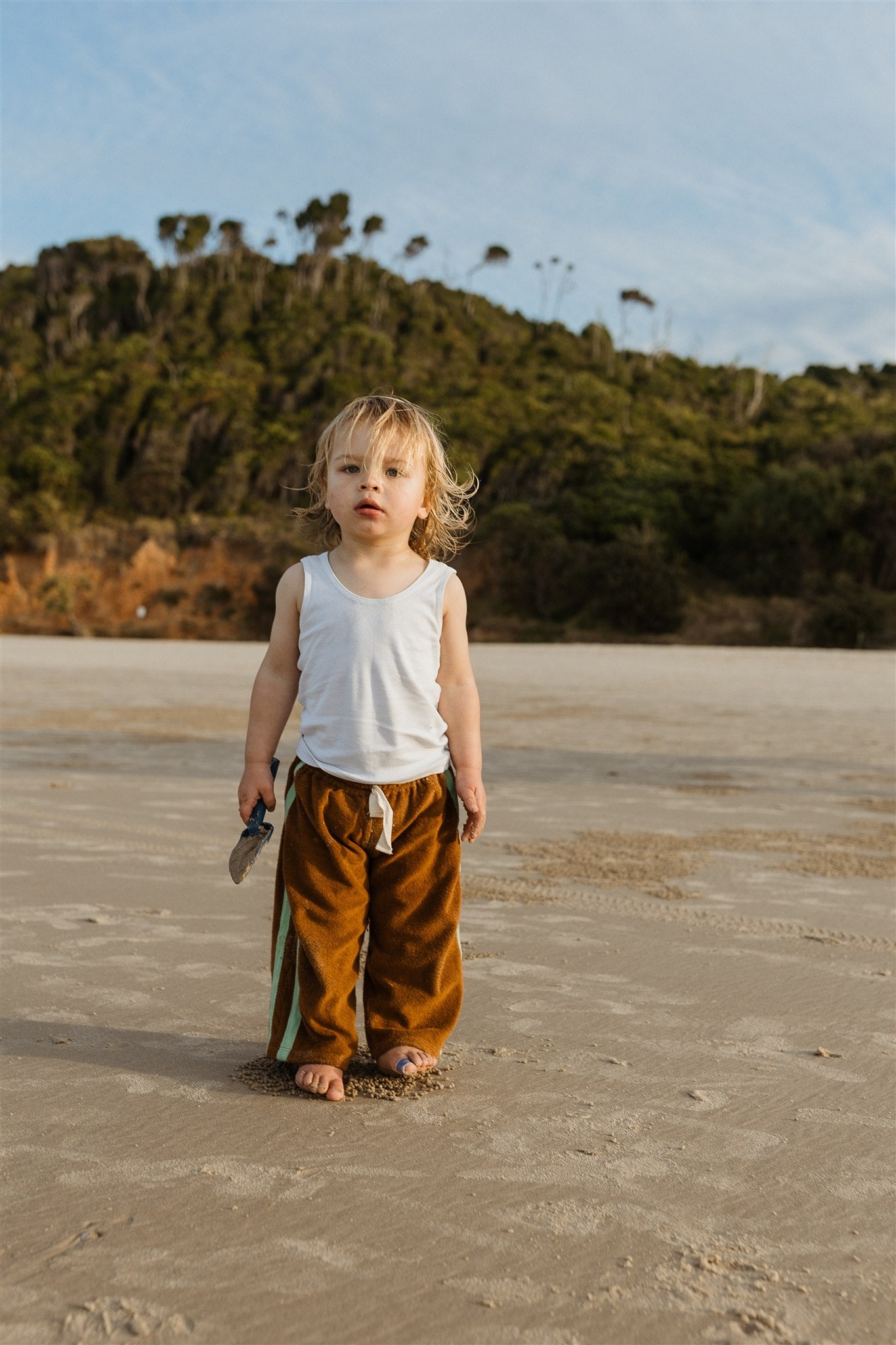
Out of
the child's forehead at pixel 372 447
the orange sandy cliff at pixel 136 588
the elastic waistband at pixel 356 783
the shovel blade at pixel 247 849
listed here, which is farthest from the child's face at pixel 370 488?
the orange sandy cliff at pixel 136 588

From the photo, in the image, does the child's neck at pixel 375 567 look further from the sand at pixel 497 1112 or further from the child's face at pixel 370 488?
the sand at pixel 497 1112

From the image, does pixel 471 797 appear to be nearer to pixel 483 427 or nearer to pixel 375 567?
pixel 375 567

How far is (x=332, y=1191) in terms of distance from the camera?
6.91 ft

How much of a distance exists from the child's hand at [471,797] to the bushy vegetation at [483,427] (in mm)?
27689

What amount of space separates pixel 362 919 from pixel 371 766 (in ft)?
1.19

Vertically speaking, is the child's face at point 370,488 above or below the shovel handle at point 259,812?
above

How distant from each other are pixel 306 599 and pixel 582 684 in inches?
599

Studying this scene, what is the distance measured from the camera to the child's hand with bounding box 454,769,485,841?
2.78m

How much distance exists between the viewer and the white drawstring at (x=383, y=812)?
2.63m

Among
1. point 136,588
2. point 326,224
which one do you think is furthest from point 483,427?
point 326,224

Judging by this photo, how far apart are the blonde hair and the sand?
1.28 m

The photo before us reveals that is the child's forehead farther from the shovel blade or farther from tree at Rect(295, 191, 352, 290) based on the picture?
tree at Rect(295, 191, 352, 290)

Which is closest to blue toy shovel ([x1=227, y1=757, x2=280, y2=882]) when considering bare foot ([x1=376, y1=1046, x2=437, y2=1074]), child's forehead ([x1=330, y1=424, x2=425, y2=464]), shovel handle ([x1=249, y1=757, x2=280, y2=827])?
shovel handle ([x1=249, y1=757, x2=280, y2=827])

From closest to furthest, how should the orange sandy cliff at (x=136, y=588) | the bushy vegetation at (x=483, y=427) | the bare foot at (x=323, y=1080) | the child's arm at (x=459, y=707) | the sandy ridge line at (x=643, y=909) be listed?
the bare foot at (x=323, y=1080) < the child's arm at (x=459, y=707) < the sandy ridge line at (x=643, y=909) < the bushy vegetation at (x=483, y=427) < the orange sandy cliff at (x=136, y=588)
